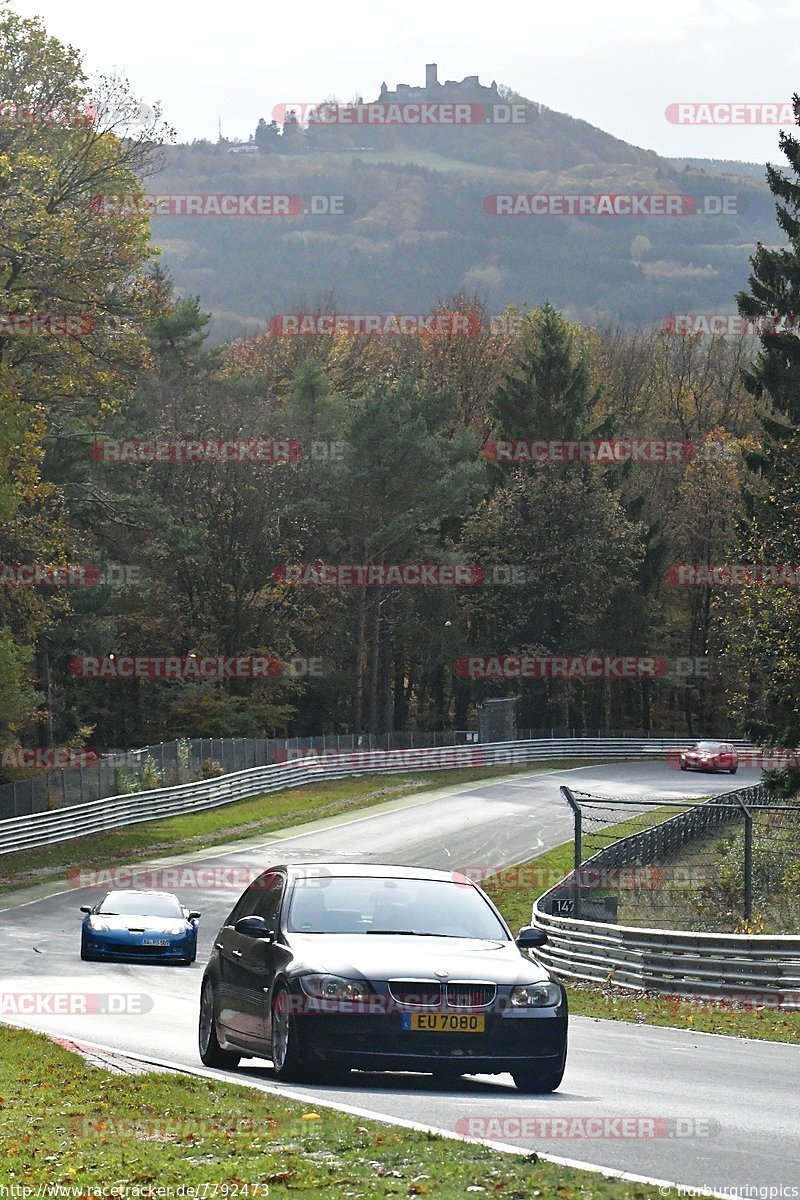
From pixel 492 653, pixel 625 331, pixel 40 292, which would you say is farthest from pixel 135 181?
pixel 625 331

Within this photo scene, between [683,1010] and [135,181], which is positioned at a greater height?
[135,181]

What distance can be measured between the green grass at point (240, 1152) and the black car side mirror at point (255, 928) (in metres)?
1.23

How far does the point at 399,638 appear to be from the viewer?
259 feet

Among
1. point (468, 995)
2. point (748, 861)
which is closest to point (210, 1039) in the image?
point (468, 995)

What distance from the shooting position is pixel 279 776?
57781 mm

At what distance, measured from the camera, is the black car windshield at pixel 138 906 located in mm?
26391

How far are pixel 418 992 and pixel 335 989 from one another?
520 mm

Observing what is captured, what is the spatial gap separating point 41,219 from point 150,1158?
32.2m

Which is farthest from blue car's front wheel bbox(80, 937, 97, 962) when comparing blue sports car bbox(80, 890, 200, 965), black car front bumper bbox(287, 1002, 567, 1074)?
black car front bumper bbox(287, 1002, 567, 1074)

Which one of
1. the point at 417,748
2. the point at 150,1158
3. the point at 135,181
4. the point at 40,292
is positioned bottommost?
the point at 417,748

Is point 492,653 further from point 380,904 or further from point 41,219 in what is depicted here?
point 380,904

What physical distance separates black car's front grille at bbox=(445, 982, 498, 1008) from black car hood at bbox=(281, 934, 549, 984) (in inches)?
2.8

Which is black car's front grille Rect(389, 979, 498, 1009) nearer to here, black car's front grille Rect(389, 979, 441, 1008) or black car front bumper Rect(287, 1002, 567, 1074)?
black car's front grille Rect(389, 979, 441, 1008)

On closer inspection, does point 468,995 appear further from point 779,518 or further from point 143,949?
point 779,518
